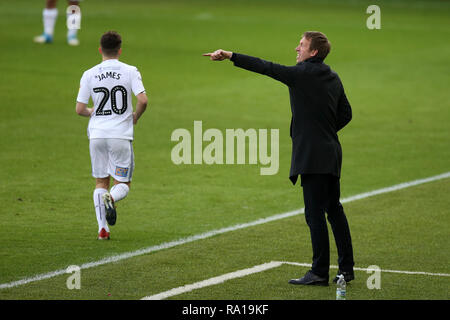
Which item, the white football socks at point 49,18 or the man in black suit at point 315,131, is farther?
the white football socks at point 49,18

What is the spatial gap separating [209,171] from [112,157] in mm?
4084

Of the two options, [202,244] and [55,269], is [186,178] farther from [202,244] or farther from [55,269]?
[55,269]

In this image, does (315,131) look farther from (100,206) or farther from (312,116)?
(100,206)

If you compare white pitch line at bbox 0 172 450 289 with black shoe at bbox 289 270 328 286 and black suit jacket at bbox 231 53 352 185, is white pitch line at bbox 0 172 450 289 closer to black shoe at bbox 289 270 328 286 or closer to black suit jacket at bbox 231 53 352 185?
black shoe at bbox 289 270 328 286

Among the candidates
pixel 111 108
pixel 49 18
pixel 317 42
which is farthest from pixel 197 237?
pixel 49 18

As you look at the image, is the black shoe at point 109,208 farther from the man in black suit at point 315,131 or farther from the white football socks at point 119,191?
the man in black suit at point 315,131

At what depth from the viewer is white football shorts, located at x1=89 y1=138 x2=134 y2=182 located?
364 inches

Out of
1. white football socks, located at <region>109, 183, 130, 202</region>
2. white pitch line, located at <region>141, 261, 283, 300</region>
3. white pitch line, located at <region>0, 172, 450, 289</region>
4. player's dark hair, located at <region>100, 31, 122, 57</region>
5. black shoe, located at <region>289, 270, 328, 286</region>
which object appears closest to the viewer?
white pitch line, located at <region>141, 261, 283, 300</region>

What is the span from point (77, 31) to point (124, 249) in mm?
18252

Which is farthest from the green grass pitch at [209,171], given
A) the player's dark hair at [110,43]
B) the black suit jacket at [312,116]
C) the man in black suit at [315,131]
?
the player's dark hair at [110,43]

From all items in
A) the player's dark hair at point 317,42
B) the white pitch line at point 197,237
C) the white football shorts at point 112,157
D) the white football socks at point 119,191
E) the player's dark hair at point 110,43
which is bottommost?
the white pitch line at point 197,237

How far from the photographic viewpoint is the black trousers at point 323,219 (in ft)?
25.6

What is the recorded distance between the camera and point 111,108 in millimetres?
9195

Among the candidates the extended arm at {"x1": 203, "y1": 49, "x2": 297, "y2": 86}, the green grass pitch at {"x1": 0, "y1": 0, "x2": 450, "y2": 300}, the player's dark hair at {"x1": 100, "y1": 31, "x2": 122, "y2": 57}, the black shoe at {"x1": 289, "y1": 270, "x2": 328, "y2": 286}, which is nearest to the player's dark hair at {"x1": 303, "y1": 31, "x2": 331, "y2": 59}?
the extended arm at {"x1": 203, "y1": 49, "x2": 297, "y2": 86}
